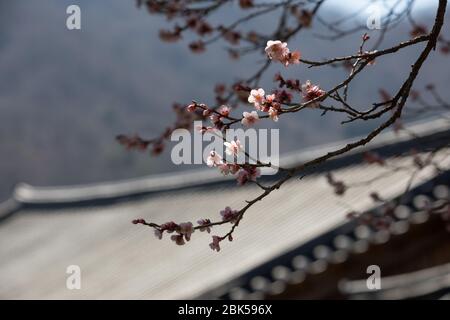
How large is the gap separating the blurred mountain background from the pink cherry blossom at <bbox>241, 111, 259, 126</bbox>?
69272mm

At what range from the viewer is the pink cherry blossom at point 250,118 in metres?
3.72

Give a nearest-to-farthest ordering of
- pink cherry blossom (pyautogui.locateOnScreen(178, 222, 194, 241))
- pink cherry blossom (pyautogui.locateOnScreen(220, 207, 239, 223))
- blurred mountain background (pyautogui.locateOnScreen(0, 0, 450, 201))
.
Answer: pink cherry blossom (pyautogui.locateOnScreen(220, 207, 239, 223)) < pink cherry blossom (pyautogui.locateOnScreen(178, 222, 194, 241)) < blurred mountain background (pyautogui.locateOnScreen(0, 0, 450, 201))

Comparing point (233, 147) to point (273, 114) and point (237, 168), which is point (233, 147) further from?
point (273, 114)

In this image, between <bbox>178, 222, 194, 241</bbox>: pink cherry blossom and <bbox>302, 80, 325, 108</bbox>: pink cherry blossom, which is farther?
<bbox>178, 222, 194, 241</bbox>: pink cherry blossom

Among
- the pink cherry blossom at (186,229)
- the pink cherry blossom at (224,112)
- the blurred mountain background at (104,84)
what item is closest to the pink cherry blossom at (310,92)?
the pink cherry blossom at (224,112)

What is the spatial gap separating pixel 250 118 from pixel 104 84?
84.6m

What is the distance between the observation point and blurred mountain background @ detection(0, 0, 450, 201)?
77000 millimetres

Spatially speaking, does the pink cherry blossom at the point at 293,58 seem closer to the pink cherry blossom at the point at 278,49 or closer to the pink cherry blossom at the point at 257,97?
the pink cherry blossom at the point at 278,49

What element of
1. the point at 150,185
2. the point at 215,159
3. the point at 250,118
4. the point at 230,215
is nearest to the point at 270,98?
the point at 250,118

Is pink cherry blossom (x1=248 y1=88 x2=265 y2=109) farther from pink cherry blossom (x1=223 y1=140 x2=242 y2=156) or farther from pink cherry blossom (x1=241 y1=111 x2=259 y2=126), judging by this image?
pink cherry blossom (x1=223 y1=140 x2=242 y2=156)

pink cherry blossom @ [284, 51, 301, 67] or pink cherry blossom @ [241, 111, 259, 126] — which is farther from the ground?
pink cherry blossom @ [284, 51, 301, 67]

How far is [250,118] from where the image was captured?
373cm

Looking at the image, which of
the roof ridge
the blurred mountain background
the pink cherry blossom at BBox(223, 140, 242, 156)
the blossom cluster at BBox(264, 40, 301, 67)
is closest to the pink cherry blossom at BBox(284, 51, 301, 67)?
the blossom cluster at BBox(264, 40, 301, 67)
